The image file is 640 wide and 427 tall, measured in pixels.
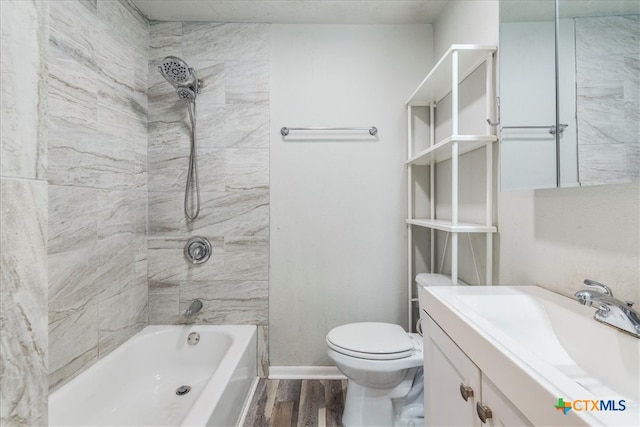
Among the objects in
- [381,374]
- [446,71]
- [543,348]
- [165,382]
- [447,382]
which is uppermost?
[446,71]

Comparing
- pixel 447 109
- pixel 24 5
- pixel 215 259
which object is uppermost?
pixel 447 109

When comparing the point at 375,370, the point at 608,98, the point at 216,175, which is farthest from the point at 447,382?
the point at 216,175

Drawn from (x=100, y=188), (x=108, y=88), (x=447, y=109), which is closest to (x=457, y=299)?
(x=447, y=109)

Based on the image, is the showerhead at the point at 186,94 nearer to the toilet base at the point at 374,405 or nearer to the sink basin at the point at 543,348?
the sink basin at the point at 543,348

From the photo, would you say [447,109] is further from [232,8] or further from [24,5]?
[24,5]

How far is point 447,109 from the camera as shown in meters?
1.73

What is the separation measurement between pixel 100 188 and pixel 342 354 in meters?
1.54

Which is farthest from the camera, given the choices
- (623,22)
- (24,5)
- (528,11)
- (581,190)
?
(528,11)

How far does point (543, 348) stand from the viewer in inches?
31.4

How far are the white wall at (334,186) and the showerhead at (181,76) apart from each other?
0.50m

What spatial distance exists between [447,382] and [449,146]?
104 centimetres

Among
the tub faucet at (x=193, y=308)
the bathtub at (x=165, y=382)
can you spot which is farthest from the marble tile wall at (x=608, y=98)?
the tub faucet at (x=193, y=308)

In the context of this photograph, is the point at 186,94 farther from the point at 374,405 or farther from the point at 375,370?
the point at 374,405

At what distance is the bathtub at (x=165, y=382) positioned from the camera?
4.10ft
